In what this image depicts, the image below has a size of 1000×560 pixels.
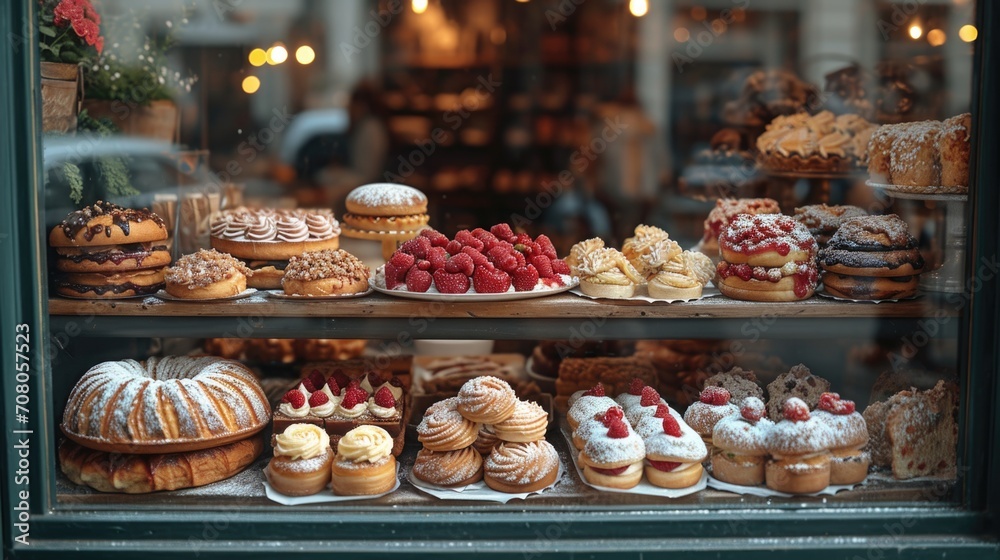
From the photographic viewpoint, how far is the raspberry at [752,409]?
3.24 metres

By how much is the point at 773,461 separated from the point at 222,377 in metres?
1.92

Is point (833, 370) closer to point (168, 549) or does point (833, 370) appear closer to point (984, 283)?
point (984, 283)

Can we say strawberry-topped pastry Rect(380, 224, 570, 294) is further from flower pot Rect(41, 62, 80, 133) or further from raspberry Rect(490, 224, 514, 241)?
flower pot Rect(41, 62, 80, 133)

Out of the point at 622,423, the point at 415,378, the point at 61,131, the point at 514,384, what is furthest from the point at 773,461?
the point at 61,131

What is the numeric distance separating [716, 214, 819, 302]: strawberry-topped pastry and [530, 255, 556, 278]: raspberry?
2.05 feet

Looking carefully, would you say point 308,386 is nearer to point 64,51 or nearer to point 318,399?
point 318,399

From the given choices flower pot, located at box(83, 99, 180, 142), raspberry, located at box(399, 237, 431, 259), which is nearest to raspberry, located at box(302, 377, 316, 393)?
raspberry, located at box(399, 237, 431, 259)

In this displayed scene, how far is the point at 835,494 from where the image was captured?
3123 mm

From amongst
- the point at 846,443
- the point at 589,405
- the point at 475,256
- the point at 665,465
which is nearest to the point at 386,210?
the point at 475,256

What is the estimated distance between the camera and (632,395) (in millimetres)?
3617

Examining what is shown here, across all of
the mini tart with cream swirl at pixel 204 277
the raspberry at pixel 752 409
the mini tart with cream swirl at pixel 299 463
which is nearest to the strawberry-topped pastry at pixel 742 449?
the raspberry at pixel 752 409

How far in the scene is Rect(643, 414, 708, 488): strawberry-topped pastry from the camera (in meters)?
3.13

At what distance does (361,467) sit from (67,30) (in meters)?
1.90

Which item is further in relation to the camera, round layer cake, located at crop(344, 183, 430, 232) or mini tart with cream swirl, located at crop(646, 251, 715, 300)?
round layer cake, located at crop(344, 183, 430, 232)
